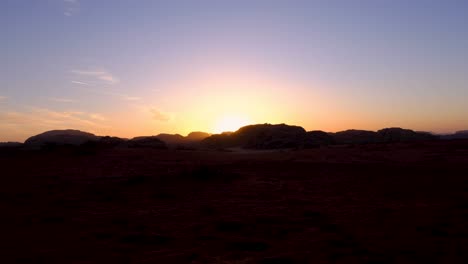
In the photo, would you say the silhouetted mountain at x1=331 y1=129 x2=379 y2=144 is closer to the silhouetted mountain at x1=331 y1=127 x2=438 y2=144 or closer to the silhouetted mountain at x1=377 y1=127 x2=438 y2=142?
the silhouetted mountain at x1=331 y1=127 x2=438 y2=144

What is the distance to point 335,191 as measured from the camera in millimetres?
11570

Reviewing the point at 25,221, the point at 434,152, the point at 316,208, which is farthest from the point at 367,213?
the point at 434,152

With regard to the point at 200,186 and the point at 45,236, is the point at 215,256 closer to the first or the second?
the point at 45,236

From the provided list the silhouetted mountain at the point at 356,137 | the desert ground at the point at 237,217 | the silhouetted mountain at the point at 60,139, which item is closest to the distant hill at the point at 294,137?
the silhouetted mountain at the point at 356,137

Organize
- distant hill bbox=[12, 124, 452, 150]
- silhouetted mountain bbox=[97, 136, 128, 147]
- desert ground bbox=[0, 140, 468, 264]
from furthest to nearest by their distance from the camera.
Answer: distant hill bbox=[12, 124, 452, 150] < silhouetted mountain bbox=[97, 136, 128, 147] < desert ground bbox=[0, 140, 468, 264]

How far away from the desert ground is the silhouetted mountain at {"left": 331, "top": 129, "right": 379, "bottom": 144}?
136 ft

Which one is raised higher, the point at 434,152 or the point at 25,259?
the point at 434,152

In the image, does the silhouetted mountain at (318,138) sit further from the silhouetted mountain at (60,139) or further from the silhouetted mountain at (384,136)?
the silhouetted mountain at (60,139)

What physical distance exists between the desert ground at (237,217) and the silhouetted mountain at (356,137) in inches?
1634

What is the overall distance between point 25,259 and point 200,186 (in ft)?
24.2

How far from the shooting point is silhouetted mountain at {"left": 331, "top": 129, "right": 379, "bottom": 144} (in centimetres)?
5625

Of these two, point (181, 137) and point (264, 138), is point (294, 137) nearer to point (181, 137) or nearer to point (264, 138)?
point (264, 138)

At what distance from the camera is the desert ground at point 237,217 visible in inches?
229

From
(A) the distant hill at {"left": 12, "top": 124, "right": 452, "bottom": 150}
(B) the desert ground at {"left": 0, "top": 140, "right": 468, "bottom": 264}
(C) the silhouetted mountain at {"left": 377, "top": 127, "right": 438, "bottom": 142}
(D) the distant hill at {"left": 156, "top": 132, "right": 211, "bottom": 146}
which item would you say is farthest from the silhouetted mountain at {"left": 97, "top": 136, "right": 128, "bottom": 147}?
(D) the distant hill at {"left": 156, "top": 132, "right": 211, "bottom": 146}
